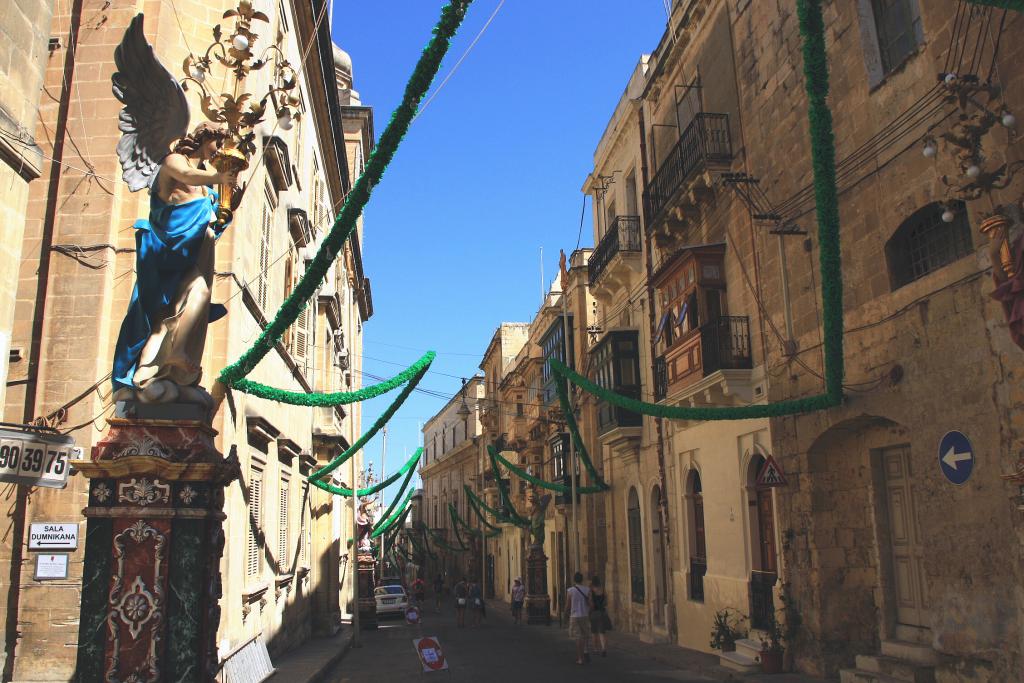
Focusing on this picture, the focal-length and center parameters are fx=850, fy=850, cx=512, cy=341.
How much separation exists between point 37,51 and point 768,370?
1148 centimetres

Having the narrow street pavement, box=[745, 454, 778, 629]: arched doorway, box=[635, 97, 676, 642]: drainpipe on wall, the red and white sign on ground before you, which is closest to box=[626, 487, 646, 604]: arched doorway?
the narrow street pavement

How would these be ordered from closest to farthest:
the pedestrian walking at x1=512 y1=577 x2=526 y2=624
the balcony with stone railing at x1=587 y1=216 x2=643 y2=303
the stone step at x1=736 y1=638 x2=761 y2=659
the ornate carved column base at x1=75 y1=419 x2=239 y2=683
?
the ornate carved column base at x1=75 y1=419 x2=239 y2=683 < the stone step at x1=736 y1=638 x2=761 y2=659 < the balcony with stone railing at x1=587 y1=216 x2=643 y2=303 < the pedestrian walking at x1=512 y1=577 x2=526 y2=624

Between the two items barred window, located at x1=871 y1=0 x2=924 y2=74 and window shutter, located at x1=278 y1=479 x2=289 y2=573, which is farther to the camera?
window shutter, located at x1=278 y1=479 x2=289 y2=573

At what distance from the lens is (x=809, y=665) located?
41.2ft

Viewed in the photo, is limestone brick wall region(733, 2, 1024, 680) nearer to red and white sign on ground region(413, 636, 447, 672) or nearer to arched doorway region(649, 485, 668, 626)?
red and white sign on ground region(413, 636, 447, 672)

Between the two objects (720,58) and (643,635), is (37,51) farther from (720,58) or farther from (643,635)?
(643,635)

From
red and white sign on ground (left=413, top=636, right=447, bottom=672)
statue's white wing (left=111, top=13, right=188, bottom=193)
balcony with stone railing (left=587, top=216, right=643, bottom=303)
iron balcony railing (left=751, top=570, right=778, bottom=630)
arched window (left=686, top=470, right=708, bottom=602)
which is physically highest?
balcony with stone railing (left=587, top=216, right=643, bottom=303)

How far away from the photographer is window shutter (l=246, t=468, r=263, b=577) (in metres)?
13.2

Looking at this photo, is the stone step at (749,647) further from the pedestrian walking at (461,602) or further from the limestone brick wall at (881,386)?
the pedestrian walking at (461,602)

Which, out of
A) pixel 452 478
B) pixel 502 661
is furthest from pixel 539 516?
pixel 452 478

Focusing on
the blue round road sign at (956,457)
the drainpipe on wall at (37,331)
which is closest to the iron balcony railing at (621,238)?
the blue round road sign at (956,457)

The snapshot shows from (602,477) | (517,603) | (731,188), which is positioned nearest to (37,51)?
(731,188)

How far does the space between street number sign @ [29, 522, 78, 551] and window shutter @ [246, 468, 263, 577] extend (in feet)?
9.97

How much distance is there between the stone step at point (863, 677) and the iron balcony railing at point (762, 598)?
8.98 feet
